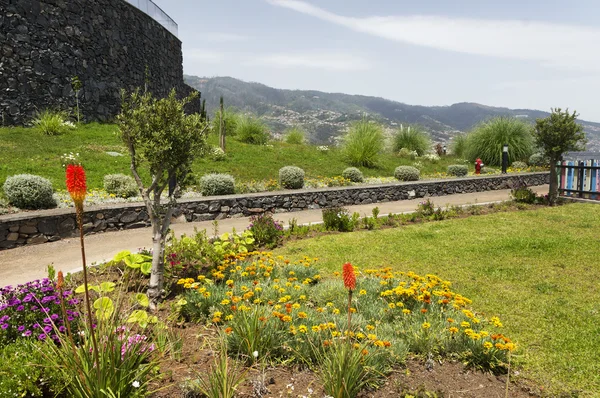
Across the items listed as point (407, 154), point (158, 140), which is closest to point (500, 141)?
point (407, 154)

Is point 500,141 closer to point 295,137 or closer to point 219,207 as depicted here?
point 295,137

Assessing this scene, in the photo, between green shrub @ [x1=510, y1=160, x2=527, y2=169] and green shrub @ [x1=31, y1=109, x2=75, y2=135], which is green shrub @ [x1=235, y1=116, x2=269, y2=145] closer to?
green shrub @ [x1=31, y1=109, x2=75, y2=135]

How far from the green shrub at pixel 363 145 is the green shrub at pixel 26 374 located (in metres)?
16.9

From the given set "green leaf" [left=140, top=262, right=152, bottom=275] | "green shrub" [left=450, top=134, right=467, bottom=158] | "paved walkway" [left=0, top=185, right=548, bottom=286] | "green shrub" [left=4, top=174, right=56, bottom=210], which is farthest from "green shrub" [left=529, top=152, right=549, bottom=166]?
"green shrub" [left=4, top=174, right=56, bottom=210]

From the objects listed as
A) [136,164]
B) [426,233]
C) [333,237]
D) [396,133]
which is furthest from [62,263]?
[396,133]

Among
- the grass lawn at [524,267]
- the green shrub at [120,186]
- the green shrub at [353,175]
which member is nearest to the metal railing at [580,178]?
the grass lawn at [524,267]

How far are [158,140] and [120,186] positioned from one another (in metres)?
7.26

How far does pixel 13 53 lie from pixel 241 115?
11208 millimetres

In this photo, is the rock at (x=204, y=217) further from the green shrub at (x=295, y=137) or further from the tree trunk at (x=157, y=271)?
the green shrub at (x=295, y=137)

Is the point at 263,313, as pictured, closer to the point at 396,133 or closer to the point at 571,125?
the point at 571,125

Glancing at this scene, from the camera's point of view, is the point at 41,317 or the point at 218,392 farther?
the point at 41,317

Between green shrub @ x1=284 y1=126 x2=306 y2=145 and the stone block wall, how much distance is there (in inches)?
436

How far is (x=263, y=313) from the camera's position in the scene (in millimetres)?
3904

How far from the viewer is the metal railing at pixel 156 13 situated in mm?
25358
